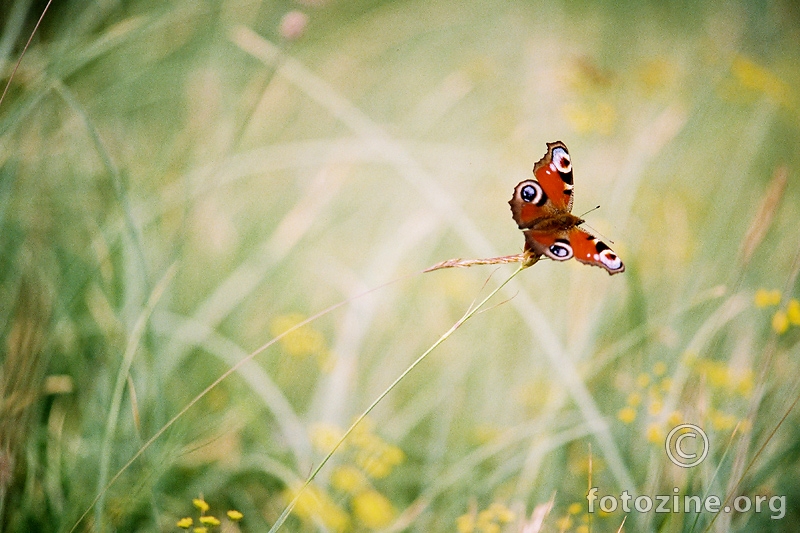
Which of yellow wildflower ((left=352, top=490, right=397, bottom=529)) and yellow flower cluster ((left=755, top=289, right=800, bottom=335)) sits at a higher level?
yellow flower cluster ((left=755, top=289, right=800, bottom=335))

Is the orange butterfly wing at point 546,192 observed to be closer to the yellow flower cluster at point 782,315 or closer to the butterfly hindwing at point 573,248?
the butterfly hindwing at point 573,248

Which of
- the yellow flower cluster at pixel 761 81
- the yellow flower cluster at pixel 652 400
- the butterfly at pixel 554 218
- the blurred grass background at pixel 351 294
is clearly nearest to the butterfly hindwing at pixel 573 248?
the butterfly at pixel 554 218

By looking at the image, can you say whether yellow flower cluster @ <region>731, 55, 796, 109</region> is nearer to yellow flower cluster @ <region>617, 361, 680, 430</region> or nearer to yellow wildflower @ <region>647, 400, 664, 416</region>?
yellow flower cluster @ <region>617, 361, 680, 430</region>

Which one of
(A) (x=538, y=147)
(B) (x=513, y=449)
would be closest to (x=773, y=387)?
(B) (x=513, y=449)

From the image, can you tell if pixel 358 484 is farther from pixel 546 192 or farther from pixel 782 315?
pixel 782 315

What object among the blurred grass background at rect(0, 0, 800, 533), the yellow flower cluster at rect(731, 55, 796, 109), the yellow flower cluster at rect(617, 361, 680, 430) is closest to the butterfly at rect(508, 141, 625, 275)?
the blurred grass background at rect(0, 0, 800, 533)

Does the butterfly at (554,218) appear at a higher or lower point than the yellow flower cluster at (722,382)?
higher

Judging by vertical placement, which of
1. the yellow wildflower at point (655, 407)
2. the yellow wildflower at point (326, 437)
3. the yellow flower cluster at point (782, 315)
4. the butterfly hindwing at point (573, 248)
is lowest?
the yellow wildflower at point (326, 437)
